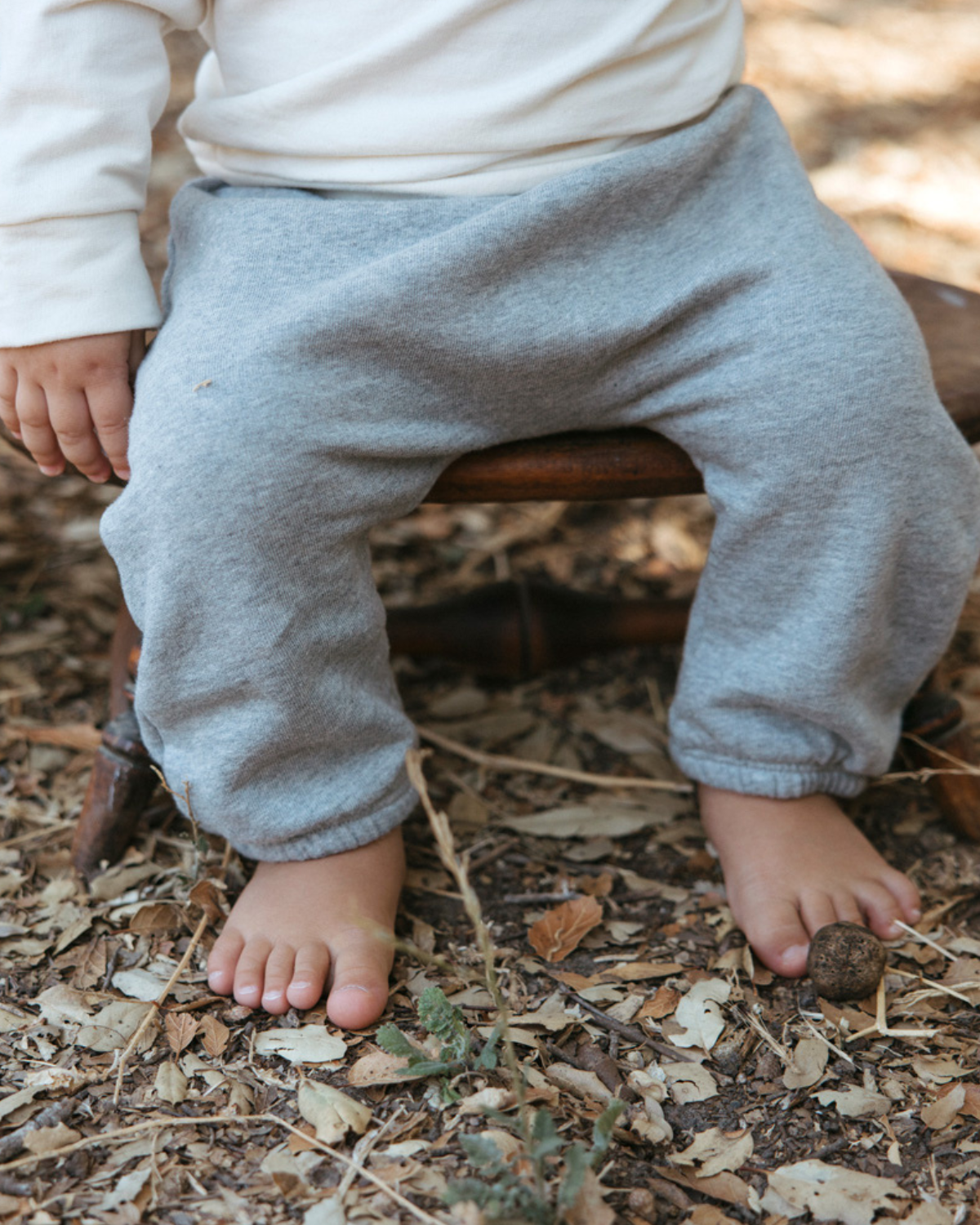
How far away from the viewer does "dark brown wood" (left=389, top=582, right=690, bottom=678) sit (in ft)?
4.64

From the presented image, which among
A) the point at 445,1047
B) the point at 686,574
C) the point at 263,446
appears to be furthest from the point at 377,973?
the point at 686,574

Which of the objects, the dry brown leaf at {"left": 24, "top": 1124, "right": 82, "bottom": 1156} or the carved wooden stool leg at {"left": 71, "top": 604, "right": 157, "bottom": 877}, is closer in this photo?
the dry brown leaf at {"left": 24, "top": 1124, "right": 82, "bottom": 1156}

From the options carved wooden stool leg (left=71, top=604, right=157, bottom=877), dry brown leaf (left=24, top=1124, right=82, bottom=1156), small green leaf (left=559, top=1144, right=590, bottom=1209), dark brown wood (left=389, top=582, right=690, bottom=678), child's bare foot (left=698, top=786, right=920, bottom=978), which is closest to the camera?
small green leaf (left=559, top=1144, right=590, bottom=1209)

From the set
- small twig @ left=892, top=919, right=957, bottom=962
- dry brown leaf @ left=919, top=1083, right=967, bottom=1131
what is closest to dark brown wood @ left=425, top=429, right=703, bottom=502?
small twig @ left=892, top=919, right=957, bottom=962

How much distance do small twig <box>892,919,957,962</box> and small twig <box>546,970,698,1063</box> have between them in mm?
248

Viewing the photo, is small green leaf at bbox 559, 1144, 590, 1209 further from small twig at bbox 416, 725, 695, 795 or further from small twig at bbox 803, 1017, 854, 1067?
small twig at bbox 416, 725, 695, 795

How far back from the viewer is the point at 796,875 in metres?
1.04

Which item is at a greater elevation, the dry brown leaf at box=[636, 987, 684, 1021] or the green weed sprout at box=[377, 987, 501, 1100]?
the green weed sprout at box=[377, 987, 501, 1100]

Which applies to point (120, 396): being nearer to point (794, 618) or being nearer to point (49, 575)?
point (794, 618)

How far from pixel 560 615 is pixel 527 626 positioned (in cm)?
5

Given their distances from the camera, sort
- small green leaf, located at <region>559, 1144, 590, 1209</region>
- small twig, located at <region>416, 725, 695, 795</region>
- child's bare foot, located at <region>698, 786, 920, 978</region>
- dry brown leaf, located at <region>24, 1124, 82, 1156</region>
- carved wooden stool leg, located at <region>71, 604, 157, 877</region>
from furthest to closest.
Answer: small twig, located at <region>416, 725, 695, 795</region>
carved wooden stool leg, located at <region>71, 604, 157, 877</region>
child's bare foot, located at <region>698, 786, 920, 978</region>
dry brown leaf, located at <region>24, 1124, 82, 1156</region>
small green leaf, located at <region>559, 1144, 590, 1209</region>

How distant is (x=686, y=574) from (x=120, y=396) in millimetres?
965

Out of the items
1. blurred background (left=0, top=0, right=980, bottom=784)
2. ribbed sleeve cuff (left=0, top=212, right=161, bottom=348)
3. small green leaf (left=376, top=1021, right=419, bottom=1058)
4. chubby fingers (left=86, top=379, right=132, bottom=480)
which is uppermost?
ribbed sleeve cuff (left=0, top=212, right=161, bottom=348)

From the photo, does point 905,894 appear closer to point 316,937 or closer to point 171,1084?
point 316,937
